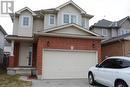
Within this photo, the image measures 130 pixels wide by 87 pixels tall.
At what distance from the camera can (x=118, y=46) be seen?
21.2m

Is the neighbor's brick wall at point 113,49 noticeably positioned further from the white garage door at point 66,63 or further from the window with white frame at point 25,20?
the window with white frame at point 25,20

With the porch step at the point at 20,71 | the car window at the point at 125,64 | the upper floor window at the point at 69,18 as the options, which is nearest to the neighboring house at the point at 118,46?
the upper floor window at the point at 69,18

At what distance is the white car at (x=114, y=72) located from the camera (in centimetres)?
975

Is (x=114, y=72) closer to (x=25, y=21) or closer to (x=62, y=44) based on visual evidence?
(x=62, y=44)

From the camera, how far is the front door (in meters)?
22.3

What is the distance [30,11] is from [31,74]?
7.24m

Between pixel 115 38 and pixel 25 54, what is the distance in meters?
10.0

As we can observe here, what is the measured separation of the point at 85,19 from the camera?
2427 cm

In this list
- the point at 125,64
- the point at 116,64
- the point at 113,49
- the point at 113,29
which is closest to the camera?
the point at 125,64

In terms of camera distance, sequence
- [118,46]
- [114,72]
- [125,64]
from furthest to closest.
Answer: [118,46] → [114,72] → [125,64]

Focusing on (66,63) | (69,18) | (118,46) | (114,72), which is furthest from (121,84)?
(69,18)

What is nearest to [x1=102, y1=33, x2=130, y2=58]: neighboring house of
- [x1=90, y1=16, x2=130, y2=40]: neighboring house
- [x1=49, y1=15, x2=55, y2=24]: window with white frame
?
[x1=90, y1=16, x2=130, y2=40]: neighboring house

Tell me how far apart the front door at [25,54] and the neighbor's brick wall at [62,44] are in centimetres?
599

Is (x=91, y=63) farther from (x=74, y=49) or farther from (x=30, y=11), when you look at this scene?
(x=30, y=11)
